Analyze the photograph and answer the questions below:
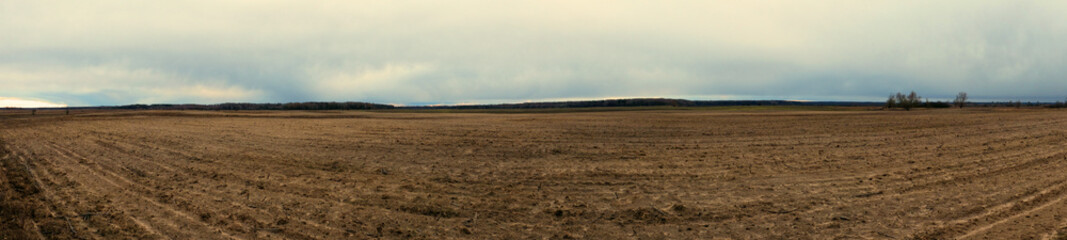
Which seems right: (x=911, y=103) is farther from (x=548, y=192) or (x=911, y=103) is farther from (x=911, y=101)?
(x=548, y=192)

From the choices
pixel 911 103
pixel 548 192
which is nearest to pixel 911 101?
pixel 911 103

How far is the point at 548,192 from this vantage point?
7.82 meters

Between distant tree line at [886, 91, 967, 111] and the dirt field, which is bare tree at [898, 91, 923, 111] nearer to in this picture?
distant tree line at [886, 91, 967, 111]

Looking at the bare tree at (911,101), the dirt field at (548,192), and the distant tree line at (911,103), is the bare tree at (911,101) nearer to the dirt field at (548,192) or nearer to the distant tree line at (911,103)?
the distant tree line at (911,103)

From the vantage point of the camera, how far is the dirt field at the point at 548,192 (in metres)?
5.72

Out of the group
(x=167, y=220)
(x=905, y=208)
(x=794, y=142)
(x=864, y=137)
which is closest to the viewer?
(x=167, y=220)

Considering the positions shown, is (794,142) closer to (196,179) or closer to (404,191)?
(404,191)

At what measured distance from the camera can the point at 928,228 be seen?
18.3 ft

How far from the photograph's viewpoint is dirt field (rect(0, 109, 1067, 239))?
5.72 metres

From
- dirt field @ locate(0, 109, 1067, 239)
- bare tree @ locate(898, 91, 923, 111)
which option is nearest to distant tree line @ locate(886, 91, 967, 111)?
bare tree @ locate(898, 91, 923, 111)

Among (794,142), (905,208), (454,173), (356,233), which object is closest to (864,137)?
(794,142)

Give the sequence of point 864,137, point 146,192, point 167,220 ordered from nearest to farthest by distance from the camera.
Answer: point 167,220
point 146,192
point 864,137

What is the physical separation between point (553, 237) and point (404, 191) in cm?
339

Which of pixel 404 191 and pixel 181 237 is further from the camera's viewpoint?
pixel 404 191
